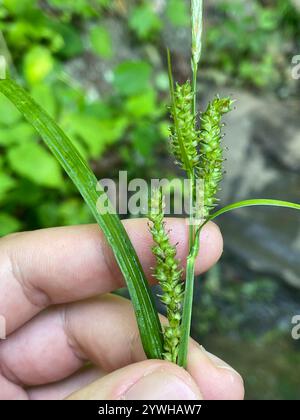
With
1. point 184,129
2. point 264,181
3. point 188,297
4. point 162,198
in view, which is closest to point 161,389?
point 188,297

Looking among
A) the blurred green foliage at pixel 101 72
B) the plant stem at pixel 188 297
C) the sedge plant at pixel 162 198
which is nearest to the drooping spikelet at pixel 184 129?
the sedge plant at pixel 162 198

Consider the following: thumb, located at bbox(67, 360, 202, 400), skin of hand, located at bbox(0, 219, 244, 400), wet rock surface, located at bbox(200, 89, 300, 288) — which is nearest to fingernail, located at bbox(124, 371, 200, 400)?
thumb, located at bbox(67, 360, 202, 400)

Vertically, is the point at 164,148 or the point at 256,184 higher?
the point at 164,148

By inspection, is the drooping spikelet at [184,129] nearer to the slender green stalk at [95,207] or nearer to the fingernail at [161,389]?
the slender green stalk at [95,207]

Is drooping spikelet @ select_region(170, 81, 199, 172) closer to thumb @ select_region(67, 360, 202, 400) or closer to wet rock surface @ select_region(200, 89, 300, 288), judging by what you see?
thumb @ select_region(67, 360, 202, 400)

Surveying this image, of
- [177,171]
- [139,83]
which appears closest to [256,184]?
[177,171]

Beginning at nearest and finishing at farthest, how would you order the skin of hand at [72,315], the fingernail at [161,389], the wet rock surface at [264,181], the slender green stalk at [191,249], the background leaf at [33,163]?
the slender green stalk at [191,249] → the fingernail at [161,389] → the skin of hand at [72,315] → the background leaf at [33,163] → the wet rock surface at [264,181]

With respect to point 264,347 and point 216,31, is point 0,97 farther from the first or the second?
point 216,31
